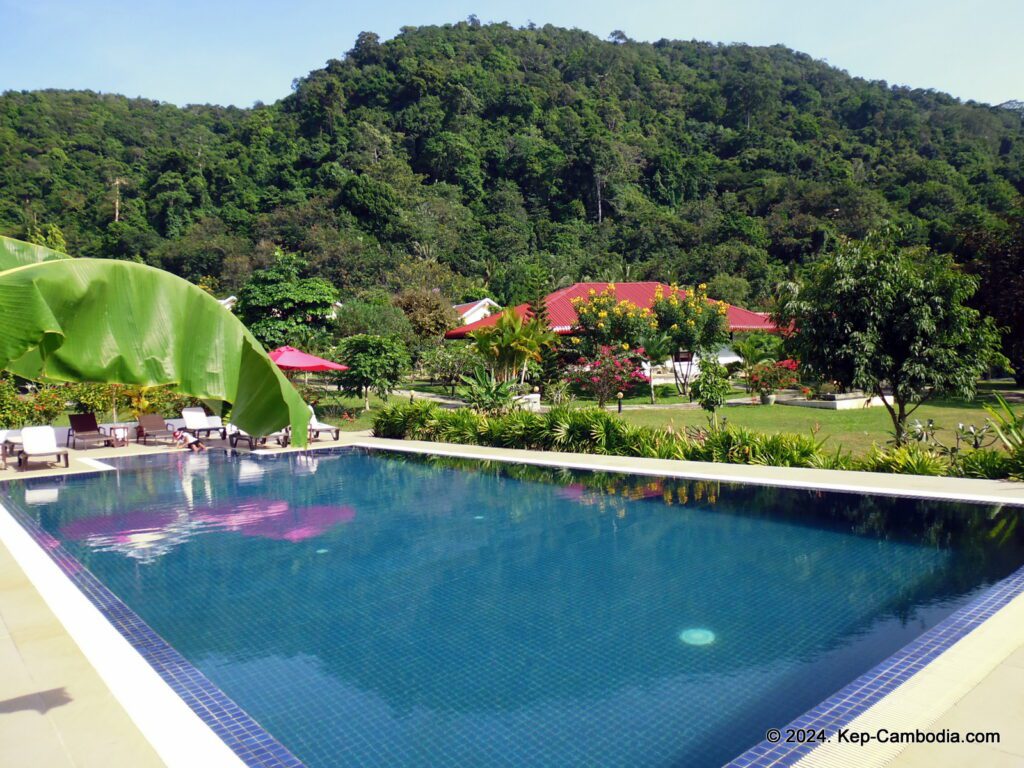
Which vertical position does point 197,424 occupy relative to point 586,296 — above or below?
below

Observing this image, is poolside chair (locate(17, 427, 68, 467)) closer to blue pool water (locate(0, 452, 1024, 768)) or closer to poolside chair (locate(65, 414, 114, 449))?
blue pool water (locate(0, 452, 1024, 768))

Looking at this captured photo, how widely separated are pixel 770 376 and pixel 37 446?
18953mm

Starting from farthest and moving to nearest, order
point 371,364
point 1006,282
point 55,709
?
point 1006,282
point 371,364
point 55,709

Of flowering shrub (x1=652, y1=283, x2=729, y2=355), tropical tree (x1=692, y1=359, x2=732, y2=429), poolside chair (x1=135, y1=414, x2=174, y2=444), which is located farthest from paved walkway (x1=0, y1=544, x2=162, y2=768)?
flowering shrub (x1=652, y1=283, x2=729, y2=355)

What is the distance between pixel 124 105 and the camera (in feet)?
287

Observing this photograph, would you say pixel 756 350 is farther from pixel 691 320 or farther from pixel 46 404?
pixel 46 404

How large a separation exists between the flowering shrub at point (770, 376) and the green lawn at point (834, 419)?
115 centimetres

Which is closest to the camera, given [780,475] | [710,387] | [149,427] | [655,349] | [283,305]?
[780,475]

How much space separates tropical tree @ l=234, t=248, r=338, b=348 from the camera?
71.6 feet

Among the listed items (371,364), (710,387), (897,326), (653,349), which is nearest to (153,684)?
(897,326)

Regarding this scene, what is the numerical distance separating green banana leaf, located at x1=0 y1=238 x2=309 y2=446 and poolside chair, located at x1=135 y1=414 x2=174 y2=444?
1461 centimetres

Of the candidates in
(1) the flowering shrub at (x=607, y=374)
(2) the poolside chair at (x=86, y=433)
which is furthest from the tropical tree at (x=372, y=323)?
(2) the poolside chair at (x=86, y=433)

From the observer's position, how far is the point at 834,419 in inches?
704

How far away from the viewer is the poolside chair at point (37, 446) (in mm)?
13172
